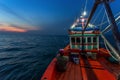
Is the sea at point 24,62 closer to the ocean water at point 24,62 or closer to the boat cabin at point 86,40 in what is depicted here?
the ocean water at point 24,62

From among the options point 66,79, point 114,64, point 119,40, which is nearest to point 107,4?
point 119,40

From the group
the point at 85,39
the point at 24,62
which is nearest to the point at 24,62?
the point at 24,62

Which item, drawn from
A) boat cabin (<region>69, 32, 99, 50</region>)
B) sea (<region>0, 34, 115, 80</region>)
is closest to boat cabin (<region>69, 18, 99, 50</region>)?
boat cabin (<region>69, 32, 99, 50</region>)

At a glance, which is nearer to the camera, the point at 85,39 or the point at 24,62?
the point at 85,39

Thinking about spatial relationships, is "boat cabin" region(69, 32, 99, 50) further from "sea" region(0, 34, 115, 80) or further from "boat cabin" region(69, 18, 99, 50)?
"sea" region(0, 34, 115, 80)

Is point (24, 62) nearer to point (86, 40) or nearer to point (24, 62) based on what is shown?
point (24, 62)

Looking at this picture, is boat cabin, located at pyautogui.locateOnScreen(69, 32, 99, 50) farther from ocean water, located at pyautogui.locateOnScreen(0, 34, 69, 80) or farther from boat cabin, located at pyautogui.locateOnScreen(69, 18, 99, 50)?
ocean water, located at pyautogui.locateOnScreen(0, 34, 69, 80)

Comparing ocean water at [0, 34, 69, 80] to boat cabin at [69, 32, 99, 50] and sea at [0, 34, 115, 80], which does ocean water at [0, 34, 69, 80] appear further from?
boat cabin at [69, 32, 99, 50]

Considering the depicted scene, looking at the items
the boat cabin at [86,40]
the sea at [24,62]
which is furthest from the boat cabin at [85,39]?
the sea at [24,62]

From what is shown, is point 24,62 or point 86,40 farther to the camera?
point 24,62

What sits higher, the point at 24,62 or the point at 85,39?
the point at 85,39

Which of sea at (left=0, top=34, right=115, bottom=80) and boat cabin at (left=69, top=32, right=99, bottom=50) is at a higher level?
boat cabin at (left=69, top=32, right=99, bottom=50)

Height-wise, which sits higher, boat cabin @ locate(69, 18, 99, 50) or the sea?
boat cabin @ locate(69, 18, 99, 50)

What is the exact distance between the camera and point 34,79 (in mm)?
10211
